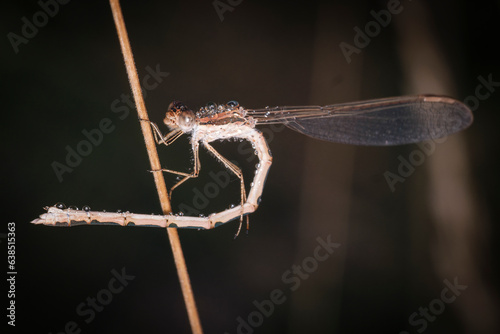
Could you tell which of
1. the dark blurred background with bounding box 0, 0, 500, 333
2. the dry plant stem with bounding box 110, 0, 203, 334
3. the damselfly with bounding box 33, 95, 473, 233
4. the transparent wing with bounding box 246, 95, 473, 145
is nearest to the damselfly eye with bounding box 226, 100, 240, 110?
the damselfly with bounding box 33, 95, 473, 233

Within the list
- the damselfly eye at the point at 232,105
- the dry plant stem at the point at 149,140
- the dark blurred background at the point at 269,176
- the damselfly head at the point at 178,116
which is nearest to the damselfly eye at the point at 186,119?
the damselfly head at the point at 178,116

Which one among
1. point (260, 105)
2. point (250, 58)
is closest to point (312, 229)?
point (260, 105)

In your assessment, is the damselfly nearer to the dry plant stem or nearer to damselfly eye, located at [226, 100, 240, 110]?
damselfly eye, located at [226, 100, 240, 110]

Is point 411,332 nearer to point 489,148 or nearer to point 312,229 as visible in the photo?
point 312,229

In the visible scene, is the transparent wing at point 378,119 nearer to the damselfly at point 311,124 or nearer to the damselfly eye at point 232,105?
the damselfly at point 311,124

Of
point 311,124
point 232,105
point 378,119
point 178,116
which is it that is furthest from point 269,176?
point 178,116

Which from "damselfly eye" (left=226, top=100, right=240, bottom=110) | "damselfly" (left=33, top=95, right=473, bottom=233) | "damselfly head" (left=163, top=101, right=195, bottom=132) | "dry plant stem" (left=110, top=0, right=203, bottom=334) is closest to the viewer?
"dry plant stem" (left=110, top=0, right=203, bottom=334)

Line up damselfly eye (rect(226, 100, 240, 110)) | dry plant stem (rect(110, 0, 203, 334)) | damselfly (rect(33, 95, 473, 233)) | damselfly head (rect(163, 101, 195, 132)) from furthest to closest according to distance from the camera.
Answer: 1. damselfly eye (rect(226, 100, 240, 110))
2. damselfly (rect(33, 95, 473, 233))
3. damselfly head (rect(163, 101, 195, 132))
4. dry plant stem (rect(110, 0, 203, 334))
